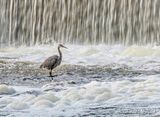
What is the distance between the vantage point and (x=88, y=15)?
15750mm

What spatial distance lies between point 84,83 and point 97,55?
9.74ft

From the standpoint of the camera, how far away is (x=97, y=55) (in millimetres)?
13758

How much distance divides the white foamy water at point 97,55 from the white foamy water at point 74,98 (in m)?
2.18

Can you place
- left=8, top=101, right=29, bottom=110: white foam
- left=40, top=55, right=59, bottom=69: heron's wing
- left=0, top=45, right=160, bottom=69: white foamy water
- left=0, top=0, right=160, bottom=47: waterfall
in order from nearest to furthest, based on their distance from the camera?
left=8, top=101, right=29, bottom=110: white foam
left=40, top=55, right=59, bottom=69: heron's wing
left=0, top=45, right=160, bottom=69: white foamy water
left=0, top=0, right=160, bottom=47: waterfall

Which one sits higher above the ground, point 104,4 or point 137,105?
point 104,4

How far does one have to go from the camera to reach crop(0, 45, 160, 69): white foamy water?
1294 centimetres

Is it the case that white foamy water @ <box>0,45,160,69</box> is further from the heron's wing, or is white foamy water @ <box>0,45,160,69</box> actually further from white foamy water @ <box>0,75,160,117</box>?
white foamy water @ <box>0,75,160,117</box>

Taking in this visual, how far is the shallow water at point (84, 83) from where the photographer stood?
8.98 metres

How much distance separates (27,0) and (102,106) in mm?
7952

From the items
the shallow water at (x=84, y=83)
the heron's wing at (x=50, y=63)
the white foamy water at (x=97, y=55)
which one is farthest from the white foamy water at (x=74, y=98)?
the white foamy water at (x=97, y=55)

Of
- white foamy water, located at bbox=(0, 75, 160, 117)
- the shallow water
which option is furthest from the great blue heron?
white foamy water, located at bbox=(0, 75, 160, 117)

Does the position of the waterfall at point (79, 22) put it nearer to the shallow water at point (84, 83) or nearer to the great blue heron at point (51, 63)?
the shallow water at point (84, 83)

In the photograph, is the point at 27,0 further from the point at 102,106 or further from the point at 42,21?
the point at 102,106

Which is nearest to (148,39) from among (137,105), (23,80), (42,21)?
(42,21)
